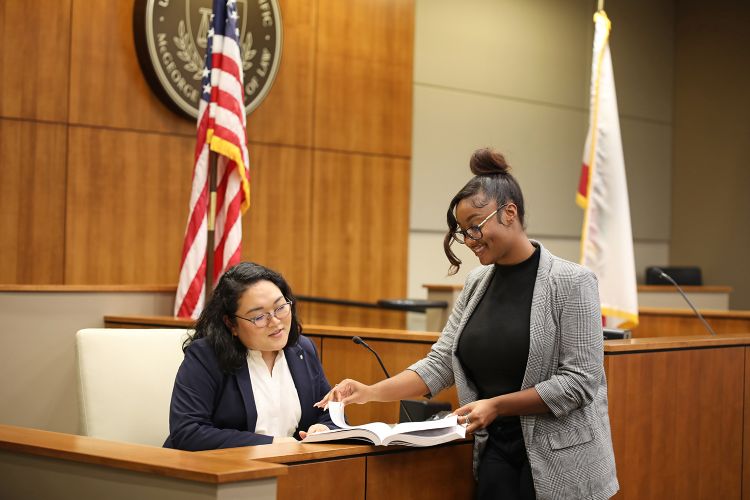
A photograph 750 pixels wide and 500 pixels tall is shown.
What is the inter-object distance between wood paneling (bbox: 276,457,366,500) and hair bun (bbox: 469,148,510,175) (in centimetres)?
79

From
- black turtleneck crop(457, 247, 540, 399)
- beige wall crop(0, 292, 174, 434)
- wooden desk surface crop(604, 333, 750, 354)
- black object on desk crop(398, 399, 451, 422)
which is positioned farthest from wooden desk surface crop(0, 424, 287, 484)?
beige wall crop(0, 292, 174, 434)

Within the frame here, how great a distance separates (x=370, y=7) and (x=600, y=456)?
16.5 feet

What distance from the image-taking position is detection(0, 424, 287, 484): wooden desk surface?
1891 mm

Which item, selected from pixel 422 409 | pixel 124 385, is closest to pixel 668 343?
pixel 422 409

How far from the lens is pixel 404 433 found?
2.30 m

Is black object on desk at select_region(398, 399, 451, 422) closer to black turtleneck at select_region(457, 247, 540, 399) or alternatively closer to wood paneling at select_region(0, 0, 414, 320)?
black turtleneck at select_region(457, 247, 540, 399)

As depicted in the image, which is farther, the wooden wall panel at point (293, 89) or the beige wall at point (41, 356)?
the wooden wall panel at point (293, 89)

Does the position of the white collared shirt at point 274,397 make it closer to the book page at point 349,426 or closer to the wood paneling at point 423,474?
the book page at point 349,426

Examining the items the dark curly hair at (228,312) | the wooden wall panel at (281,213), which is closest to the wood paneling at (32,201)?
the wooden wall panel at (281,213)

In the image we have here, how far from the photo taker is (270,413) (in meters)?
2.79

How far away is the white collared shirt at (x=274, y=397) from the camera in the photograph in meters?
2.77

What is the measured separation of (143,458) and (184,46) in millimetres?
4094

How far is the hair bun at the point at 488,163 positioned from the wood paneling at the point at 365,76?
417 cm

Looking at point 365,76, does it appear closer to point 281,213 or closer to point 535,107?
point 281,213
